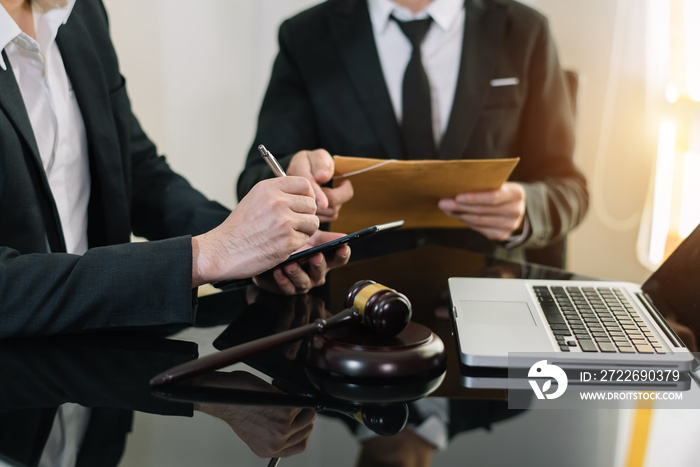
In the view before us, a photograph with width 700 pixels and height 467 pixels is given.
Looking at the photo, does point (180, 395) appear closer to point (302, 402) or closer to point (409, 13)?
point (302, 402)

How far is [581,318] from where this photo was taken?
87 cm

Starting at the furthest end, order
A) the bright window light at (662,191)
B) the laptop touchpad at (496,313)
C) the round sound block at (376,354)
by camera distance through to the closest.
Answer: the bright window light at (662,191), the laptop touchpad at (496,313), the round sound block at (376,354)

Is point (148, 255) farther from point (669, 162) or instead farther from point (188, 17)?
point (669, 162)

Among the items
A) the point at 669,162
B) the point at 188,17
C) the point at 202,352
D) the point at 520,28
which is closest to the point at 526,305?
the point at 202,352

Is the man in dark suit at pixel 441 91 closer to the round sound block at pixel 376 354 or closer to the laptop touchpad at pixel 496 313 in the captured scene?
the laptop touchpad at pixel 496 313

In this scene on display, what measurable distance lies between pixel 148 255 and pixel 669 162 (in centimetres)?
264

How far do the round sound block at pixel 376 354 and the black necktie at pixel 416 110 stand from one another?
112 cm

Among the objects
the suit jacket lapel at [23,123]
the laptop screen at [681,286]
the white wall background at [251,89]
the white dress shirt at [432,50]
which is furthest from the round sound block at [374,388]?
the white wall background at [251,89]

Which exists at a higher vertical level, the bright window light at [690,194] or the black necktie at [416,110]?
the black necktie at [416,110]

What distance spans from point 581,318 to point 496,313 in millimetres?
115

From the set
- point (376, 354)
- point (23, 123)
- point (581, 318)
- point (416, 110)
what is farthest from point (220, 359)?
point (416, 110)

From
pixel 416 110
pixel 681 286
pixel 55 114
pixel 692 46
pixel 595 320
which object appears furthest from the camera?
pixel 692 46

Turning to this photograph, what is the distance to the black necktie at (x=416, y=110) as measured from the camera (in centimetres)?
180

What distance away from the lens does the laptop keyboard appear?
2.54 feet
